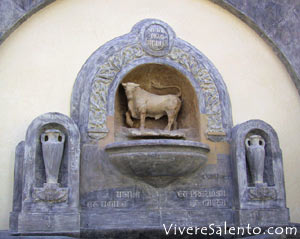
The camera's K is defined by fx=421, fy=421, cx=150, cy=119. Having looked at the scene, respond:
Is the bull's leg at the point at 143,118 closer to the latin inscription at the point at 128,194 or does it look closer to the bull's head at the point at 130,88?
the bull's head at the point at 130,88

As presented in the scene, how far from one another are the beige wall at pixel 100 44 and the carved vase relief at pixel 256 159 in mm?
588

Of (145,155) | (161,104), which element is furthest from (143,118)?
(145,155)

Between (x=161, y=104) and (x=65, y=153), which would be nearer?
(x=65, y=153)

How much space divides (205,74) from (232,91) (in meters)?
0.57

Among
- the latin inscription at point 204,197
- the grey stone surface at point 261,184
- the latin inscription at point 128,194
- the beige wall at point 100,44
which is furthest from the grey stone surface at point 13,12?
the grey stone surface at point 261,184

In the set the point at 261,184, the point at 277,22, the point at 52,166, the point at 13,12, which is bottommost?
the point at 261,184

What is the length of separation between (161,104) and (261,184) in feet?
6.61

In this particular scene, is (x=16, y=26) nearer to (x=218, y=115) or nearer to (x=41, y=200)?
(x=41, y=200)

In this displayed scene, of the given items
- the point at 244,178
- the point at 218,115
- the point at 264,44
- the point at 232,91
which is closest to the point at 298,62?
the point at 264,44

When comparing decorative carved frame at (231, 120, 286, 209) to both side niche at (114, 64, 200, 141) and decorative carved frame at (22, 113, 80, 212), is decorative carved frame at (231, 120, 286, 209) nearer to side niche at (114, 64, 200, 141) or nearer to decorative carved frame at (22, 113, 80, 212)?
side niche at (114, 64, 200, 141)

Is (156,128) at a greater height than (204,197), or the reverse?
(156,128)

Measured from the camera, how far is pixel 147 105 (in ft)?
22.6

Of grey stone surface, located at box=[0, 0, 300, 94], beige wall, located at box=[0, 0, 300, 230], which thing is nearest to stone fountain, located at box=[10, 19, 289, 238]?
beige wall, located at box=[0, 0, 300, 230]

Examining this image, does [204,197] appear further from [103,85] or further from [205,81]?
[103,85]
